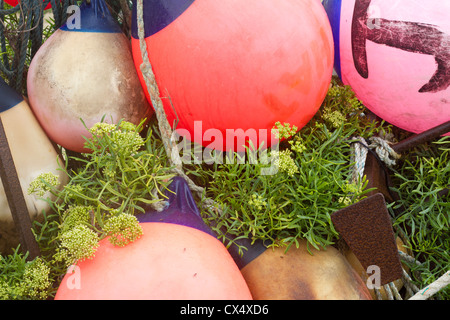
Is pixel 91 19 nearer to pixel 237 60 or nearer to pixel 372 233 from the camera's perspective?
pixel 237 60

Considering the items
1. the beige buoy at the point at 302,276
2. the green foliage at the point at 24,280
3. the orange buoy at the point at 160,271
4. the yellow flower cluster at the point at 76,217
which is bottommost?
the beige buoy at the point at 302,276

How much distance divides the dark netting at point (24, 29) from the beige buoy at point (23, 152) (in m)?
0.08

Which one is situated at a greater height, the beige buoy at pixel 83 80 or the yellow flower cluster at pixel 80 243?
the beige buoy at pixel 83 80

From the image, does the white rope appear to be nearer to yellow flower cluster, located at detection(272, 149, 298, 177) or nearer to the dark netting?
yellow flower cluster, located at detection(272, 149, 298, 177)

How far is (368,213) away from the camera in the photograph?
2.90ft

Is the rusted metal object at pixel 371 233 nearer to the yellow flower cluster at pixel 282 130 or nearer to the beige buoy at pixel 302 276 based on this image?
the beige buoy at pixel 302 276

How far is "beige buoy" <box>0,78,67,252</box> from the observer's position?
101 centimetres

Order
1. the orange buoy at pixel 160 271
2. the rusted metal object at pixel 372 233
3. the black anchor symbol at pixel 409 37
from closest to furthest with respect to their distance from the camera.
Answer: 1. the orange buoy at pixel 160 271
2. the rusted metal object at pixel 372 233
3. the black anchor symbol at pixel 409 37

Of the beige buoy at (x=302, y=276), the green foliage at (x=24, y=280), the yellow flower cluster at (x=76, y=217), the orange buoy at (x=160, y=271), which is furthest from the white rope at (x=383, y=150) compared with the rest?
the green foliage at (x=24, y=280)

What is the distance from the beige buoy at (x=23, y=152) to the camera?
1006 mm

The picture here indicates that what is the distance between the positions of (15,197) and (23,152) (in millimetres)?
182
